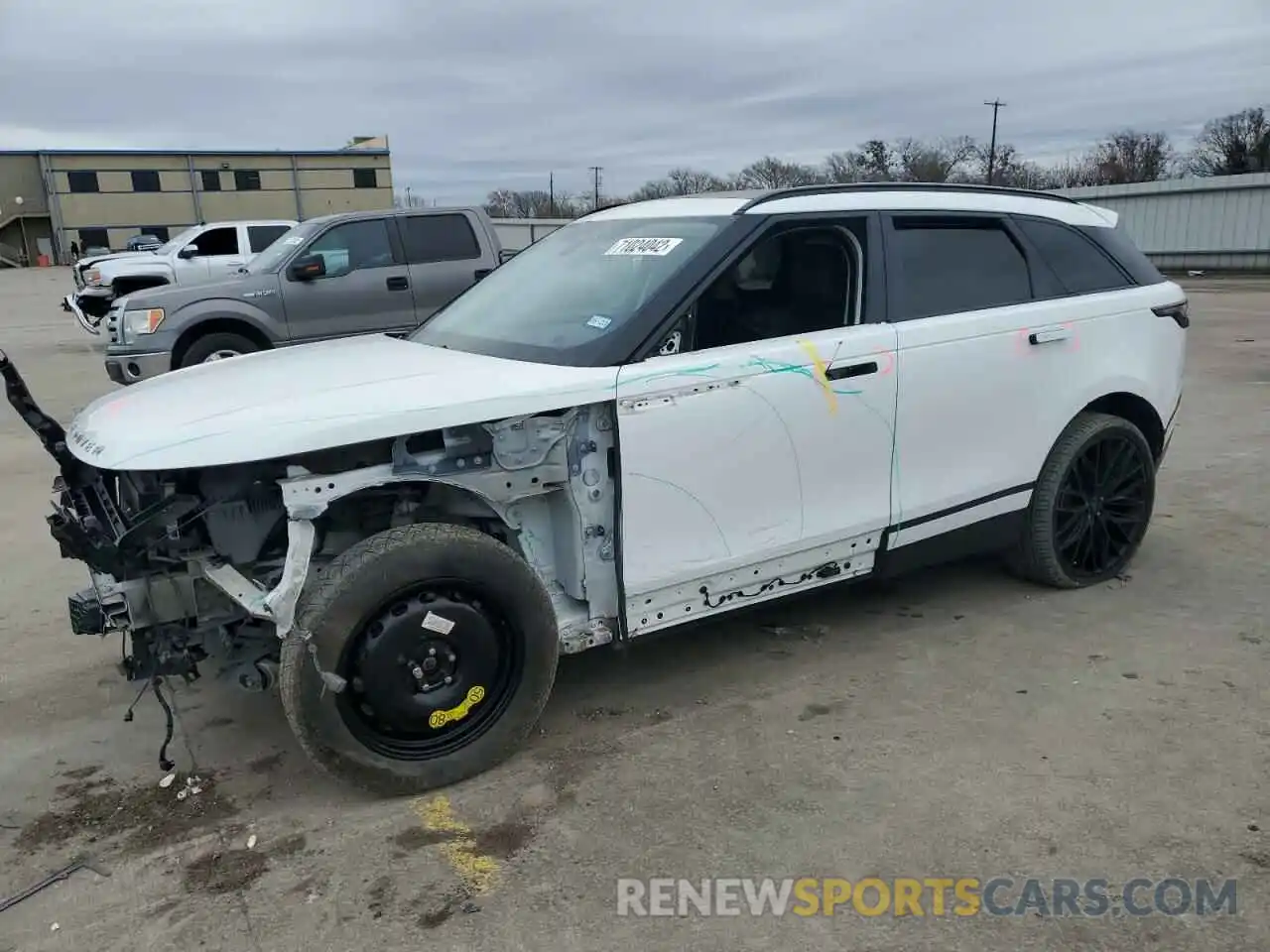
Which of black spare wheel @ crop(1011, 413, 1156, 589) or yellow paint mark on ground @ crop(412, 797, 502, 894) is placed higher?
black spare wheel @ crop(1011, 413, 1156, 589)

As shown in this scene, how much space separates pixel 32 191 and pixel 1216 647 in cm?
6428

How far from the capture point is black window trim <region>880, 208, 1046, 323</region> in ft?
12.8

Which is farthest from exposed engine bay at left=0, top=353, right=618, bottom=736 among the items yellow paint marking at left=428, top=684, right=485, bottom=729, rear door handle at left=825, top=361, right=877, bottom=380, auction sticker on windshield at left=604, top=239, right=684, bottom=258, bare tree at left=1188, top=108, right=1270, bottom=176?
bare tree at left=1188, top=108, right=1270, bottom=176

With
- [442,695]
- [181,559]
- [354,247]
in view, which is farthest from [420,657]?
[354,247]

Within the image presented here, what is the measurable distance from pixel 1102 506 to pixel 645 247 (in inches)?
99.7

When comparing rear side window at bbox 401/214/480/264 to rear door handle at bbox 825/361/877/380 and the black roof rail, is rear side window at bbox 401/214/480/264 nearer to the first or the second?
the black roof rail

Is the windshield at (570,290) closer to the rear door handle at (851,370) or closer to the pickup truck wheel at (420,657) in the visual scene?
the rear door handle at (851,370)

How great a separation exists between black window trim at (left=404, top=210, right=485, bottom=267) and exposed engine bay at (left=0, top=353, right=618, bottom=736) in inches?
285

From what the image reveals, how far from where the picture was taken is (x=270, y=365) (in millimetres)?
3662

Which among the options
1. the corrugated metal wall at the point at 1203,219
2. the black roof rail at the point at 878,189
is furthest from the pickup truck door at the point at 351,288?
the corrugated metal wall at the point at 1203,219

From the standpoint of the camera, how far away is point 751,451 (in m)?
3.47

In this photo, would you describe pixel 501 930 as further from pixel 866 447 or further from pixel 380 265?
pixel 380 265

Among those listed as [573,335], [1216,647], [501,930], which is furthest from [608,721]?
[1216,647]

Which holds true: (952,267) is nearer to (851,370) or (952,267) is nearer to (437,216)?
(851,370)
